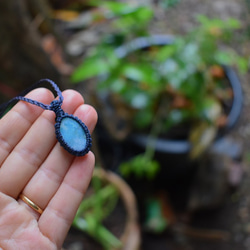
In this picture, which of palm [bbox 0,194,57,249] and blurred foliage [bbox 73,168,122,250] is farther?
blurred foliage [bbox 73,168,122,250]

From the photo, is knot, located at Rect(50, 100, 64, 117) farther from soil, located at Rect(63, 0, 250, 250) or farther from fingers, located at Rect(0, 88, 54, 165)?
soil, located at Rect(63, 0, 250, 250)

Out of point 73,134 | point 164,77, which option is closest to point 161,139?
point 164,77

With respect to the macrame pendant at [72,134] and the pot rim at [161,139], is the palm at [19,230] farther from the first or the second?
the pot rim at [161,139]

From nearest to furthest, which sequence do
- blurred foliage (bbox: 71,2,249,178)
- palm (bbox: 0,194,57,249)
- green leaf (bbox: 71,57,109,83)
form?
palm (bbox: 0,194,57,249) → green leaf (bbox: 71,57,109,83) → blurred foliage (bbox: 71,2,249,178)

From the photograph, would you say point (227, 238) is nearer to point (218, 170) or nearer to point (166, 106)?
point (218, 170)

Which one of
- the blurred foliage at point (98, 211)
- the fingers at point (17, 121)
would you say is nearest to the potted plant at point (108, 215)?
the blurred foliage at point (98, 211)

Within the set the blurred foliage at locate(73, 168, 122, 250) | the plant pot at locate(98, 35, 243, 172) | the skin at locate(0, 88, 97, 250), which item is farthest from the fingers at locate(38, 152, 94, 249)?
the plant pot at locate(98, 35, 243, 172)
